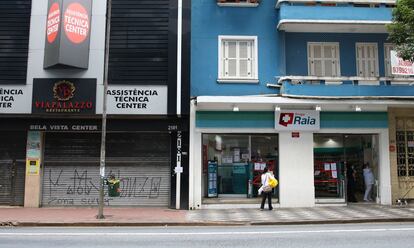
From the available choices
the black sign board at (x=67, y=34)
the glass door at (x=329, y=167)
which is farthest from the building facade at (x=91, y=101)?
the glass door at (x=329, y=167)

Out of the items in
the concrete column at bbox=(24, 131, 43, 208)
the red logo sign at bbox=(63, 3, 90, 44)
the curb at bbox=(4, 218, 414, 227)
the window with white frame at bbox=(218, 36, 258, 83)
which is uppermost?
the red logo sign at bbox=(63, 3, 90, 44)

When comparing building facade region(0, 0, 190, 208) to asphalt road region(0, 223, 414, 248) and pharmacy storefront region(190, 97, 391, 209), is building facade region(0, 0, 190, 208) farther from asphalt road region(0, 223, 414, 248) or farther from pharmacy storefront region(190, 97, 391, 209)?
asphalt road region(0, 223, 414, 248)

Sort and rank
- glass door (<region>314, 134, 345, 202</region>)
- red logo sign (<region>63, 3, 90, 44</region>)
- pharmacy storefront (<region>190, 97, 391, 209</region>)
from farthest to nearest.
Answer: glass door (<region>314, 134, 345, 202</region>) → pharmacy storefront (<region>190, 97, 391, 209</region>) → red logo sign (<region>63, 3, 90, 44</region>)

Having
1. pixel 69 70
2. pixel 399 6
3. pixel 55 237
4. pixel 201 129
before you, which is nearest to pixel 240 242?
pixel 55 237

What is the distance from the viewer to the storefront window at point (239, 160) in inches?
765

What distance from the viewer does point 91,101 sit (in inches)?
734

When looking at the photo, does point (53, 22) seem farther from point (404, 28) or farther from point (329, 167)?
point (404, 28)

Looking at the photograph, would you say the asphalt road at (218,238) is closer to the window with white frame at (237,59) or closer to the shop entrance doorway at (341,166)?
the shop entrance doorway at (341,166)

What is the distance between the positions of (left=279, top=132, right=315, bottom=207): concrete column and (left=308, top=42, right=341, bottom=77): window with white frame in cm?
260

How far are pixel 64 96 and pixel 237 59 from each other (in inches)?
265

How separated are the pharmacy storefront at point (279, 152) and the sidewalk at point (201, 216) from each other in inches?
34.7

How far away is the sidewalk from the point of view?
15.1 m

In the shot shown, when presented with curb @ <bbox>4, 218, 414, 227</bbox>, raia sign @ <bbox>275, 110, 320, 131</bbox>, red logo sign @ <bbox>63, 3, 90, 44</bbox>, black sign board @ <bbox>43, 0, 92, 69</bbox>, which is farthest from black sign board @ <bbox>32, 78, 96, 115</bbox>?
raia sign @ <bbox>275, 110, 320, 131</bbox>

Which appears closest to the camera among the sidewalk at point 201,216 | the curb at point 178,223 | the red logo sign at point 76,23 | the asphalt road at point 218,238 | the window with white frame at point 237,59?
the asphalt road at point 218,238
